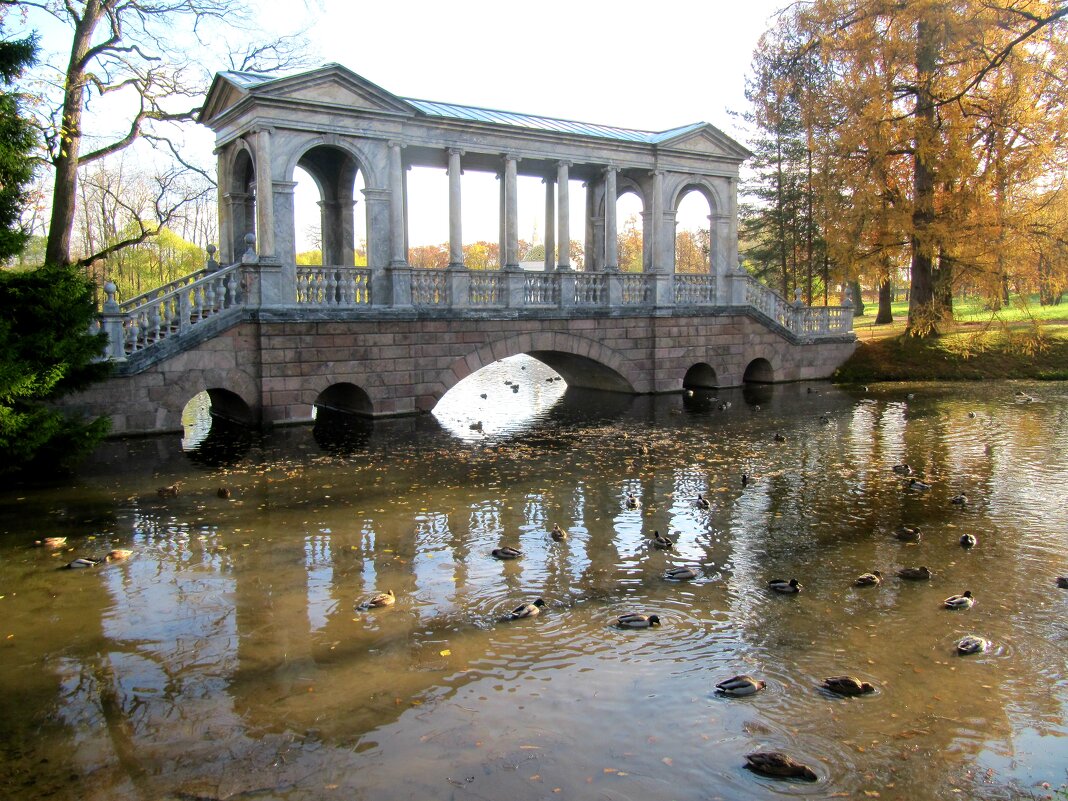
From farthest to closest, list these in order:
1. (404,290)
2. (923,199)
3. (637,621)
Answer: (923,199)
(404,290)
(637,621)

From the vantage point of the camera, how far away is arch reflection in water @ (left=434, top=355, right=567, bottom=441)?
56.0ft

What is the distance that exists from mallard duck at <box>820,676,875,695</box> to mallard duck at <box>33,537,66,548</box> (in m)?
7.90

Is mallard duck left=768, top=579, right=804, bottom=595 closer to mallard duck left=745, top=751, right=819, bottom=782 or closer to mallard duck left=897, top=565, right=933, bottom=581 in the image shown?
mallard duck left=897, top=565, right=933, bottom=581

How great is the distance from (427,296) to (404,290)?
0.67 meters

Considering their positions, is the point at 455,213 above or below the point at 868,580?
above

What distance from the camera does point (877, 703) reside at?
5.38 metres

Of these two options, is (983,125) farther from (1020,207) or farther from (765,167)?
(765,167)

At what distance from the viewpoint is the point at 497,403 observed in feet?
71.0

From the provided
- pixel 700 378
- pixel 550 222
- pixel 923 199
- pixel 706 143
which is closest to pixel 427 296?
pixel 550 222

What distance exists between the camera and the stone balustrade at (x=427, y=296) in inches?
611

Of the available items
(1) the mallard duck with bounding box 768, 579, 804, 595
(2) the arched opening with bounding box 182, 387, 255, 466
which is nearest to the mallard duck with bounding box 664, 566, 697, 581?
(1) the mallard duck with bounding box 768, 579, 804, 595

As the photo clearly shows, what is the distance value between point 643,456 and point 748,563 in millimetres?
5563

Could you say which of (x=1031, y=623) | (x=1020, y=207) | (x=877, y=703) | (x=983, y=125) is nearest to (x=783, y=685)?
(x=877, y=703)

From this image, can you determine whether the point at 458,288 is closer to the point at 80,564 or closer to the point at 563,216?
the point at 563,216
